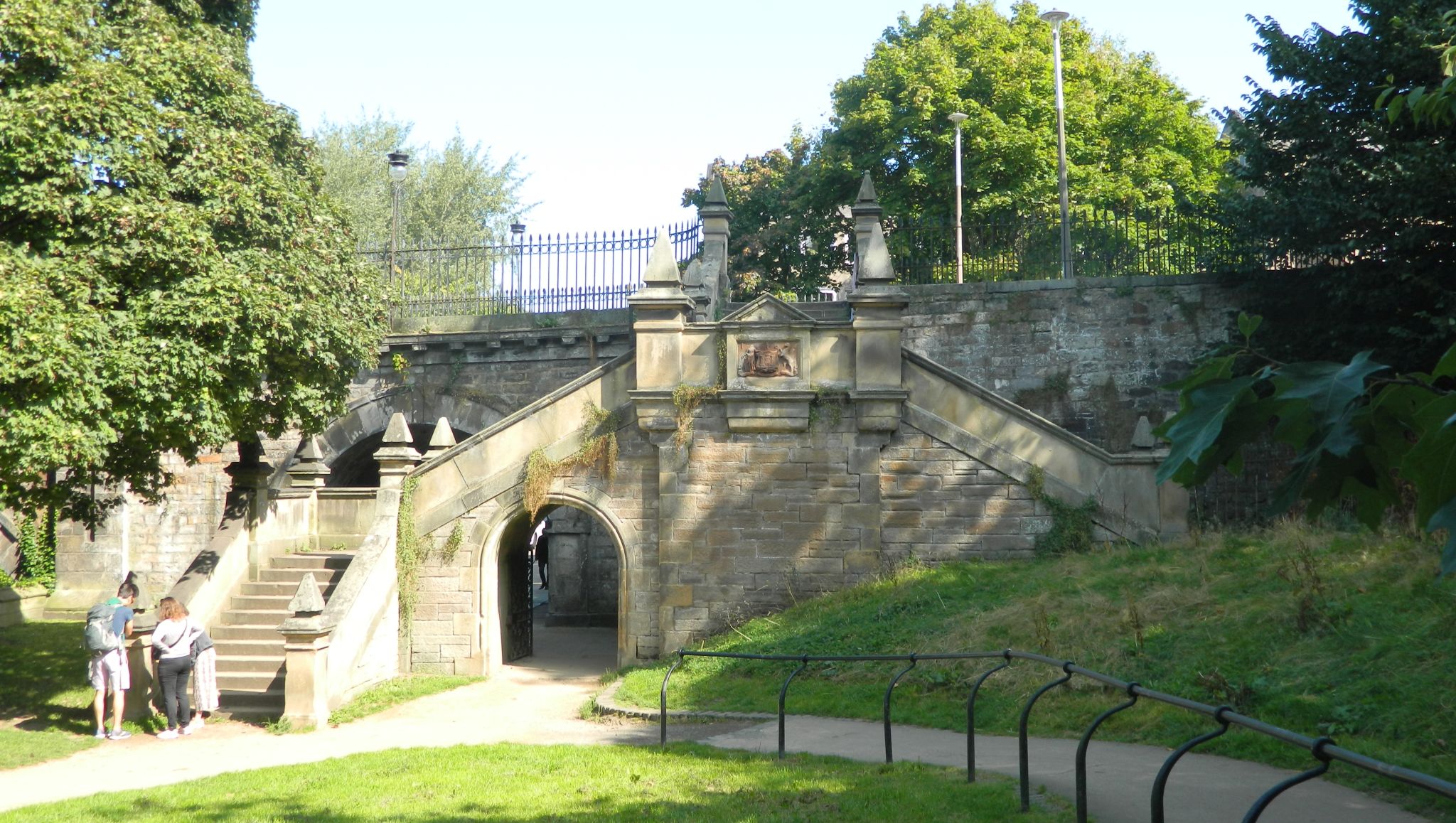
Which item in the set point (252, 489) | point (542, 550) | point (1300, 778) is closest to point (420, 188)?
point (542, 550)

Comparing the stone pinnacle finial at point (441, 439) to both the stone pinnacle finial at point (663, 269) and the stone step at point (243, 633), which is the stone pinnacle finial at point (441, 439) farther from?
the stone pinnacle finial at point (663, 269)

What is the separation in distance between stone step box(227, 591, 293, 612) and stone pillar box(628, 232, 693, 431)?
540cm

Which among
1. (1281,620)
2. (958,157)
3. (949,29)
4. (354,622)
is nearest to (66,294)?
(354,622)

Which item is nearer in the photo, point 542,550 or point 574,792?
point 574,792

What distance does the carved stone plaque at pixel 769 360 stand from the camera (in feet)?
50.7

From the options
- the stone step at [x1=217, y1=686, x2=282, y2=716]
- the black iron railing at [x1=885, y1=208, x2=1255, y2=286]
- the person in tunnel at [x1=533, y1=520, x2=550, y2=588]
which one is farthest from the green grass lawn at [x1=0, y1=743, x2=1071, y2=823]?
the person in tunnel at [x1=533, y1=520, x2=550, y2=588]

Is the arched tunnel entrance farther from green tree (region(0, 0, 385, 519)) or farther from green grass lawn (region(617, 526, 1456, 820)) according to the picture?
green tree (region(0, 0, 385, 519))

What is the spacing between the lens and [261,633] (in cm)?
1461

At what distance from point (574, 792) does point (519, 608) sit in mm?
9031

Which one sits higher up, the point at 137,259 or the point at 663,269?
the point at 663,269

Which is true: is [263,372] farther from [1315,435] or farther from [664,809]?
[1315,435]

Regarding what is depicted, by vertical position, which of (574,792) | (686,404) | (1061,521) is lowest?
(574,792)

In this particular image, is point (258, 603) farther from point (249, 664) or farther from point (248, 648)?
point (249, 664)

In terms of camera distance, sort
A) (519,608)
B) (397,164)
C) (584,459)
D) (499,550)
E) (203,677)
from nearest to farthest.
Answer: (203,677) < (584,459) < (499,550) < (519,608) < (397,164)
